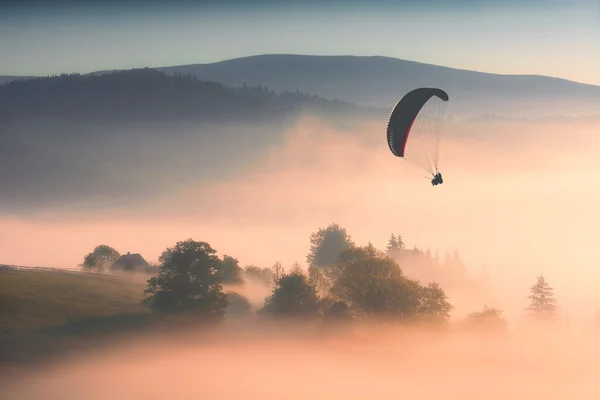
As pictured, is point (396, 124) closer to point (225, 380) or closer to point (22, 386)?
point (225, 380)

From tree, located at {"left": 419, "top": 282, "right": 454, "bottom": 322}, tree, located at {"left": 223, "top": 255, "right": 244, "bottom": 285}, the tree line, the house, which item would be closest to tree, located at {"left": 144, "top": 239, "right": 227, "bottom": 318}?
the tree line

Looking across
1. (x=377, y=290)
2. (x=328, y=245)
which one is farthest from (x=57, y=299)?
(x=328, y=245)

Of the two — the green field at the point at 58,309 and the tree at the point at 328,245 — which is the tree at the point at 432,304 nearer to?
the green field at the point at 58,309

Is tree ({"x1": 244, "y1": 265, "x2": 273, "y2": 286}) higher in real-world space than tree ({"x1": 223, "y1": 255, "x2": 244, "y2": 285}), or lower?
higher

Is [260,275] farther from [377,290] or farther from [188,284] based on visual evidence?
[188,284]

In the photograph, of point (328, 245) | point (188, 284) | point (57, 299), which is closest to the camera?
point (188, 284)

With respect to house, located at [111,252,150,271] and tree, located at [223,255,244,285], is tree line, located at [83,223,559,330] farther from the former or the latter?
house, located at [111,252,150,271]

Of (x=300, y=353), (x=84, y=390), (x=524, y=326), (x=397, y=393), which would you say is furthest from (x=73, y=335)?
(x=524, y=326)
